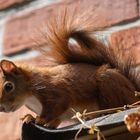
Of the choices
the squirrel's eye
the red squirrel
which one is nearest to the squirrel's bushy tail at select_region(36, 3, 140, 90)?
the red squirrel

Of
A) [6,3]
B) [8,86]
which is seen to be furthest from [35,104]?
[6,3]

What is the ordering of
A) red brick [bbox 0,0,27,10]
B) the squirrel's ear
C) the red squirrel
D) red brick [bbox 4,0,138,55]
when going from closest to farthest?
the red squirrel → the squirrel's ear → red brick [bbox 4,0,138,55] → red brick [bbox 0,0,27,10]

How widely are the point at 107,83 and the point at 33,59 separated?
14.2 inches

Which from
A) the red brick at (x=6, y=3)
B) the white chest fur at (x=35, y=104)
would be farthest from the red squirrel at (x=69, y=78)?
the red brick at (x=6, y=3)

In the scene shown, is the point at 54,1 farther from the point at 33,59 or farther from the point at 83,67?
the point at 83,67

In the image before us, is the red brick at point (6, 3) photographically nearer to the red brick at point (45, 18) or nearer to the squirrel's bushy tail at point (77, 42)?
the red brick at point (45, 18)

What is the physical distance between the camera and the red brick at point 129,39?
1.30m

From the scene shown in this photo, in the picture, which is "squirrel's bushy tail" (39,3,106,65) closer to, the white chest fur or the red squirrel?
the red squirrel

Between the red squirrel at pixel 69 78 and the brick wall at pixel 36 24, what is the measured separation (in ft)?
0.16

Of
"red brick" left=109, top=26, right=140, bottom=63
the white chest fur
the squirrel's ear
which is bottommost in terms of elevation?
the white chest fur

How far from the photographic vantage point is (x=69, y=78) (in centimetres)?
122

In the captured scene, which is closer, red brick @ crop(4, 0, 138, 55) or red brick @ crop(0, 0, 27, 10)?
red brick @ crop(4, 0, 138, 55)

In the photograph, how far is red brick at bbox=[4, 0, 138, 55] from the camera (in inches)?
53.7

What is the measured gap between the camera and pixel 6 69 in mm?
1265
